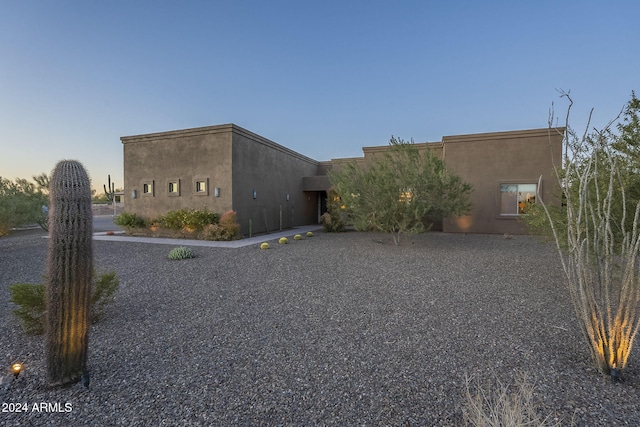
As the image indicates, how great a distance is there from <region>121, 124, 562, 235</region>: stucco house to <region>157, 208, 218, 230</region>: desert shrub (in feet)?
1.39

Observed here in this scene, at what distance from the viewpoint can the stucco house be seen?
13016mm

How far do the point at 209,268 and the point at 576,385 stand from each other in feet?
23.2

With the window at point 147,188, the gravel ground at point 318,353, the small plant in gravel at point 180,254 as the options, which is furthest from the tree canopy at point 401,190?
the window at point 147,188

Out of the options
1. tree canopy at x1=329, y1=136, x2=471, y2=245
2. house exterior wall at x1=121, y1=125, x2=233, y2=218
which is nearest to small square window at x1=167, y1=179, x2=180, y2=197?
house exterior wall at x1=121, y1=125, x2=233, y2=218

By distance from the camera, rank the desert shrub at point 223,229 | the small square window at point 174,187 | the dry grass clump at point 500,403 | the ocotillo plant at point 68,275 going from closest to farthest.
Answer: the dry grass clump at point 500,403 < the ocotillo plant at point 68,275 < the desert shrub at point 223,229 < the small square window at point 174,187

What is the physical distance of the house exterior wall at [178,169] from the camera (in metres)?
12.9

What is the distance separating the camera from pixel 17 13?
9195 mm

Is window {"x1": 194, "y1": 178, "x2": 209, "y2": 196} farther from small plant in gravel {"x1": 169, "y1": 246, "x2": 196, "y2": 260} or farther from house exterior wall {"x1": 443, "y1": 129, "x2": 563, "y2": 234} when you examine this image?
house exterior wall {"x1": 443, "y1": 129, "x2": 563, "y2": 234}

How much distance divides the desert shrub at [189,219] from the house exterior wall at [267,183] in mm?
1212

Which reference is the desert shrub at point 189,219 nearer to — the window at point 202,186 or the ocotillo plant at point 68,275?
the window at point 202,186

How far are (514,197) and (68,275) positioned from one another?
16.6m

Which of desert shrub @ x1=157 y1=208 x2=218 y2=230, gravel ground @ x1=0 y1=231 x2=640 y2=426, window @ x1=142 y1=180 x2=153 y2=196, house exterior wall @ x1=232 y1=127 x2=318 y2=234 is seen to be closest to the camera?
gravel ground @ x1=0 y1=231 x2=640 y2=426

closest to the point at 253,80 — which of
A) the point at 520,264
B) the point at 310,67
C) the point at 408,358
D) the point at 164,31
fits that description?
the point at 310,67

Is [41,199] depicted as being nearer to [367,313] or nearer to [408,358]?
[367,313]
